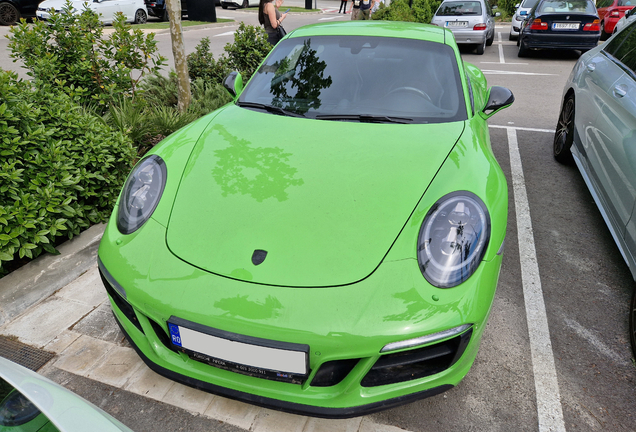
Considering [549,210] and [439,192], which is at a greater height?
[439,192]

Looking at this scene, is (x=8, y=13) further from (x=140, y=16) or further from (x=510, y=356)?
(x=510, y=356)

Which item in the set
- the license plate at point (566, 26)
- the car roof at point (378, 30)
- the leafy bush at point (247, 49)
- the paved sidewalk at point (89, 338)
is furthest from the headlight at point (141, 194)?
the license plate at point (566, 26)

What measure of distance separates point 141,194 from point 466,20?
11.5 m

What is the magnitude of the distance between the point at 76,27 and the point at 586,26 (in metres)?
10.5

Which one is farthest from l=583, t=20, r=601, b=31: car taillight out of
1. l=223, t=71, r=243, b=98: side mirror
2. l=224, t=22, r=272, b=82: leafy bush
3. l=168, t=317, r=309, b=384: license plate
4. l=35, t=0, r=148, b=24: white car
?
l=35, t=0, r=148, b=24: white car

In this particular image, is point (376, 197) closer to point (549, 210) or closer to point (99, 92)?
A: point (549, 210)

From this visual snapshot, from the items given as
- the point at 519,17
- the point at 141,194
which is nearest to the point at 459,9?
the point at 519,17

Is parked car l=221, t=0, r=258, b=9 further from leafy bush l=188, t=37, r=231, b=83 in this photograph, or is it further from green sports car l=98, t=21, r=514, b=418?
green sports car l=98, t=21, r=514, b=418

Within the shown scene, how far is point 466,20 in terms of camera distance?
11.5 m

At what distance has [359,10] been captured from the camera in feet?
42.3

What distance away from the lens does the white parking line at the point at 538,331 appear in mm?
1969

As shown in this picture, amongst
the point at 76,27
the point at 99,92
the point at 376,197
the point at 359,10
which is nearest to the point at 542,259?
the point at 376,197

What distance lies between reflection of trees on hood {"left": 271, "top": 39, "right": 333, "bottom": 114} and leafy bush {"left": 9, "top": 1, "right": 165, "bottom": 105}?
7.25 ft

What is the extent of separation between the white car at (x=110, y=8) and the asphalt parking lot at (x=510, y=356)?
44.4 feet
